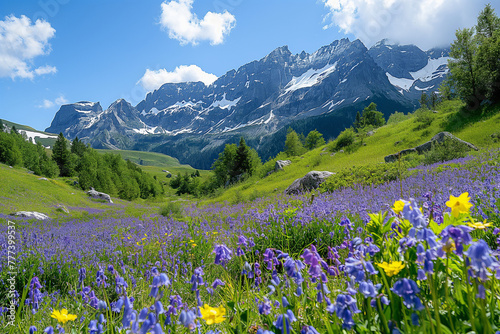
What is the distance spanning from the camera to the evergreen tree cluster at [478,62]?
24.1 metres

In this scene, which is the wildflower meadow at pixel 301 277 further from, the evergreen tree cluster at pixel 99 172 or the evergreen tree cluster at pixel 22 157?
the evergreen tree cluster at pixel 22 157

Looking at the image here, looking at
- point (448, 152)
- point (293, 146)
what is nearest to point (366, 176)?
point (448, 152)

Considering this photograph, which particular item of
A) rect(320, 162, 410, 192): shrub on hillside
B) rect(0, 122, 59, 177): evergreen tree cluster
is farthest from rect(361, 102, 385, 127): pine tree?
rect(0, 122, 59, 177): evergreen tree cluster

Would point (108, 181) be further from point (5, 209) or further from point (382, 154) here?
point (382, 154)

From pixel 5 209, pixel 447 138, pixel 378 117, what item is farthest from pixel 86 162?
pixel 378 117

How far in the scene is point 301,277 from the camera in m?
1.80

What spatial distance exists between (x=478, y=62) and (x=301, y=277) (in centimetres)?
3386

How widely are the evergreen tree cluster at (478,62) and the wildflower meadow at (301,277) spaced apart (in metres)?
19.4

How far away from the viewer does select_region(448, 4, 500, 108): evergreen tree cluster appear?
79.0ft

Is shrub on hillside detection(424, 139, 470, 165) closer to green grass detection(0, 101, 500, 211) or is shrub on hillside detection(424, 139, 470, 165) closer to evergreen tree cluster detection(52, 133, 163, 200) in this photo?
green grass detection(0, 101, 500, 211)

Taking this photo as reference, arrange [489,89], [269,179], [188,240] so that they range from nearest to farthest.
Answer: [188,240]
[489,89]
[269,179]

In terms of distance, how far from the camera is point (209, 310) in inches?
71.6

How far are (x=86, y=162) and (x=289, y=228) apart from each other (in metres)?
66.3

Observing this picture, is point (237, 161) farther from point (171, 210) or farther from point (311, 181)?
point (311, 181)
